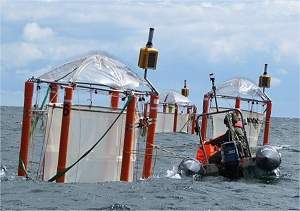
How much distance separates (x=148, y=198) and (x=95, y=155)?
2.82m

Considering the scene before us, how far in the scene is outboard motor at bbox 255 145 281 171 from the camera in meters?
18.2

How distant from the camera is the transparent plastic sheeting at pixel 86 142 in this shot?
15.8m

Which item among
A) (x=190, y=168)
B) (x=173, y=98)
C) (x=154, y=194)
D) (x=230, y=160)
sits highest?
(x=173, y=98)

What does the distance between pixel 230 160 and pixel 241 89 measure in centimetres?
1016

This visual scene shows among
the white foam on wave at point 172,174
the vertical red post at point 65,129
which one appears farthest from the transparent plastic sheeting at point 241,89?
the vertical red post at point 65,129

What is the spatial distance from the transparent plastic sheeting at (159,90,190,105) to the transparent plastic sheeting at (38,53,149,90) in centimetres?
2684

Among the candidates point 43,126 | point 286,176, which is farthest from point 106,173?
point 286,176

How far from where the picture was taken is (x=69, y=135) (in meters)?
15.9

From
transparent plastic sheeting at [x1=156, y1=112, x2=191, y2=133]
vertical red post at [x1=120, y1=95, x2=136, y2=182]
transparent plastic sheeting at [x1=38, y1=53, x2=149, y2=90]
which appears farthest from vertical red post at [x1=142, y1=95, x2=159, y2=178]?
transparent plastic sheeting at [x1=156, y1=112, x2=191, y2=133]

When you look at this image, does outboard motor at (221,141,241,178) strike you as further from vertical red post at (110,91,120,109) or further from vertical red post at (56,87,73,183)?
vertical red post at (56,87,73,183)

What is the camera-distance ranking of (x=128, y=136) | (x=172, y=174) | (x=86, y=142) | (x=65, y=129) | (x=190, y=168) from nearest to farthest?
(x=65, y=129) → (x=128, y=136) → (x=86, y=142) → (x=190, y=168) → (x=172, y=174)

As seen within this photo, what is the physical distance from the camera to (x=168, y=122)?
44.2m

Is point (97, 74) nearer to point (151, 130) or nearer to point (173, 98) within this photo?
point (151, 130)

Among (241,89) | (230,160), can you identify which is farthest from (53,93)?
(241,89)
